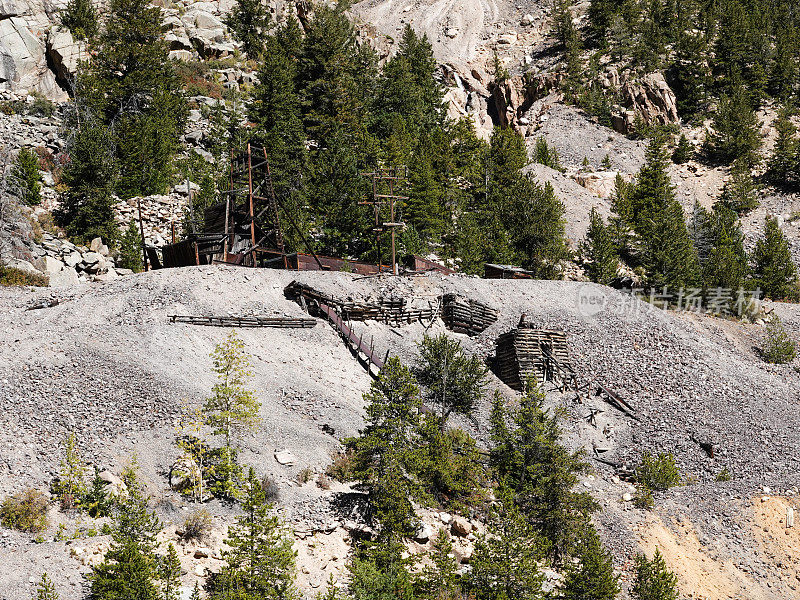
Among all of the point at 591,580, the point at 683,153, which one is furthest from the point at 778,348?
the point at 683,153

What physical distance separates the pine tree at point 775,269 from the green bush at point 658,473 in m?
28.5

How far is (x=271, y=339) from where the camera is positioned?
3366 centimetres

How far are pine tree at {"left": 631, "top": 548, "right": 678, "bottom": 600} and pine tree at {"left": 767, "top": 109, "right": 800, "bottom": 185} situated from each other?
5834cm

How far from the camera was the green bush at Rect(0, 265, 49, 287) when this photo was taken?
128 ft

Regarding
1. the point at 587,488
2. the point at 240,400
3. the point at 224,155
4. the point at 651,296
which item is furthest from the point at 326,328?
the point at 224,155

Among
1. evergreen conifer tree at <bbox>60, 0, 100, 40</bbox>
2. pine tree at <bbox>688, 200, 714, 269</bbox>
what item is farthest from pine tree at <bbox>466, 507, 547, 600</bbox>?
evergreen conifer tree at <bbox>60, 0, 100, 40</bbox>

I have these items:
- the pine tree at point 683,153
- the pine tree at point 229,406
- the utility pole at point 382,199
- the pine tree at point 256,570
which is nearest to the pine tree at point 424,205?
the utility pole at point 382,199

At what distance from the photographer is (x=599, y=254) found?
57.3m

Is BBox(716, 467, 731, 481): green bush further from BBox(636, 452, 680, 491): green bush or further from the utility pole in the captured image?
the utility pole

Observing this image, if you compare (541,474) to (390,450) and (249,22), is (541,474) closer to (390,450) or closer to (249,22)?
(390,450)

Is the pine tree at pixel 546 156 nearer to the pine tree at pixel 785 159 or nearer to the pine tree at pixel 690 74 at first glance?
the pine tree at pixel 690 74

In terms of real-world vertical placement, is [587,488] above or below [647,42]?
below

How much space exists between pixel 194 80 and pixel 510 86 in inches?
1607

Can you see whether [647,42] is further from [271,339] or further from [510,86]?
[271,339]
